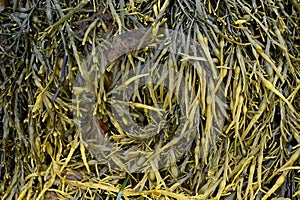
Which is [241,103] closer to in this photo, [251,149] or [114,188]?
[251,149]

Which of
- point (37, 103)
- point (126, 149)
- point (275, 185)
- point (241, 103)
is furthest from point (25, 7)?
point (275, 185)

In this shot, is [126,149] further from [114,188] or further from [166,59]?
[166,59]

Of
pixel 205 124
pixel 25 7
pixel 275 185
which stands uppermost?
pixel 25 7

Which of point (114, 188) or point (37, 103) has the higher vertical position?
point (37, 103)

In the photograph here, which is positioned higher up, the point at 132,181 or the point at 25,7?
the point at 25,7

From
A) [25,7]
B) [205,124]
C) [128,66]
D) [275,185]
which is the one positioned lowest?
[275,185]

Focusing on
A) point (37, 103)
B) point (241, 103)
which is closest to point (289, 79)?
point (241, 103)
